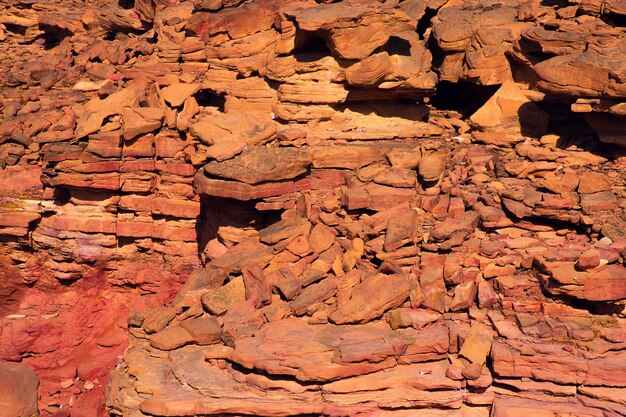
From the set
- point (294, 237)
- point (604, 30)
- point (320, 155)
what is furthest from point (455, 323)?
point (604, 30)

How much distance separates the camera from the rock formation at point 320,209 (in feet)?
59.8

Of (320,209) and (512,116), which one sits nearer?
(320,209)

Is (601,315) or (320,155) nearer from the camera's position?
(601,315)

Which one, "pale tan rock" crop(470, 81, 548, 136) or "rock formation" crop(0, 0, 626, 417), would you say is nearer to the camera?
"rock formation" crop(0, 0, 626, 417)

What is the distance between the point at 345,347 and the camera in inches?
715

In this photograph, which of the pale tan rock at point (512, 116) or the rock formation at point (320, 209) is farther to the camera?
the pale tan rock at point (512, 116)

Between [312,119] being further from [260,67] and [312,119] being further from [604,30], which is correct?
[604,30]

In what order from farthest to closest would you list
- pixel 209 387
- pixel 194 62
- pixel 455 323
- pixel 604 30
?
pixel 194 62 → pixel 604 30 → pixel 455 323 → pixel 209 387

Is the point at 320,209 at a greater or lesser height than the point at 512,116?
lesser

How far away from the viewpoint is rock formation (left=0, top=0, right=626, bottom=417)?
18.2 m

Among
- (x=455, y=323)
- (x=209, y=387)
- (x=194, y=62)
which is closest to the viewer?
(x=209, y=387)

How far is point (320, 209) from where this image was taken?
21953 millimetres

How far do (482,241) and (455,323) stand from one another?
2292mm

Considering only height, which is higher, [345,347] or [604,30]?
[604,30]
